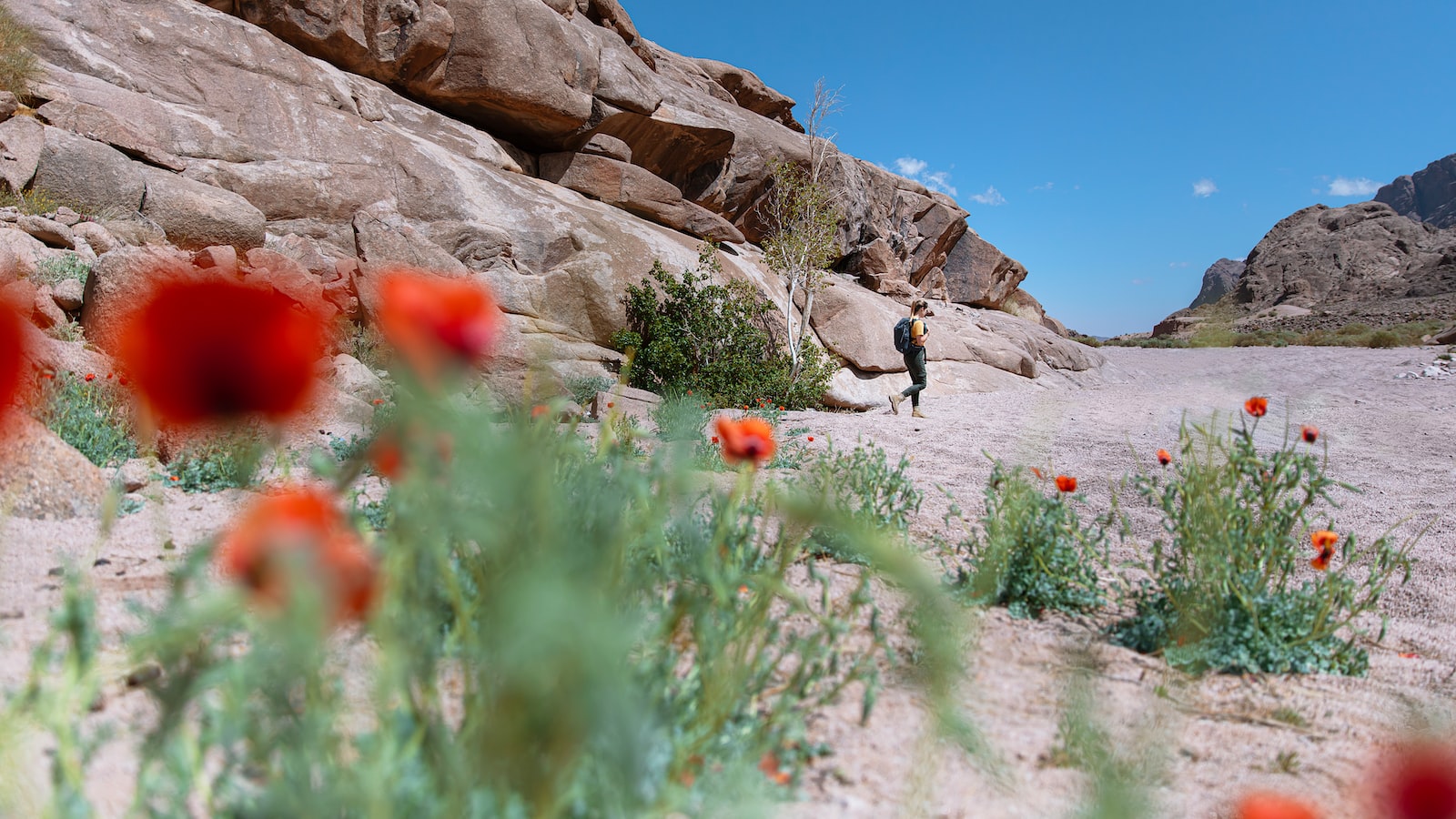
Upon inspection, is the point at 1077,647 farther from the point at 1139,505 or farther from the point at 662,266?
the point at 662,266

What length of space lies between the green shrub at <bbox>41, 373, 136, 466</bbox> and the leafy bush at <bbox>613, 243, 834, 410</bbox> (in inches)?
193

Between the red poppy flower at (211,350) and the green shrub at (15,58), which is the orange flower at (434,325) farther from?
the green shrub at (15,58)

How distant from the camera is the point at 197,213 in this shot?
670cm

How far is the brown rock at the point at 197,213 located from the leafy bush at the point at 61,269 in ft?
3.28

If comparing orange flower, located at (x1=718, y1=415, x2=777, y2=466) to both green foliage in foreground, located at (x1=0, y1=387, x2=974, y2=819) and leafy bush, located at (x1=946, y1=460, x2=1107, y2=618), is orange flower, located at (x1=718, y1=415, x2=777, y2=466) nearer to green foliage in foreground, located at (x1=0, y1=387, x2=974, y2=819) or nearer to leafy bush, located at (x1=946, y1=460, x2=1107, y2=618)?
green foliage in foreground, located at (x1=0, y1=387, x2=974, y2=819)

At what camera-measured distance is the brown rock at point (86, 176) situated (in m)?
6.38

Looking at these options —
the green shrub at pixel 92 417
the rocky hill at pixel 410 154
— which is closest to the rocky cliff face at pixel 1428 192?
the rocky hill at pixel 410 154

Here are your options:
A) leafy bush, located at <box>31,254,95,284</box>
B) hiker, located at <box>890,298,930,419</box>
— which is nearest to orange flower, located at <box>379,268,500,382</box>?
leafy bush, located at <box>31,254,95,284</box>

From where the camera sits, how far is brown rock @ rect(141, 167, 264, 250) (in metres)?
6.61

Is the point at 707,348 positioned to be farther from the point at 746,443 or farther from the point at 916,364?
the point at 746,443

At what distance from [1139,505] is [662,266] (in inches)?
263

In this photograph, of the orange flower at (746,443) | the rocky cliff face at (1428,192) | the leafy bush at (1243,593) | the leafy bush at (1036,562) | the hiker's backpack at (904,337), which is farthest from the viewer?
the rocky cliff face at (1428,192)

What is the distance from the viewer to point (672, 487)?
37.8 inches

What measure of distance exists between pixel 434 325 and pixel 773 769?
0.99m
